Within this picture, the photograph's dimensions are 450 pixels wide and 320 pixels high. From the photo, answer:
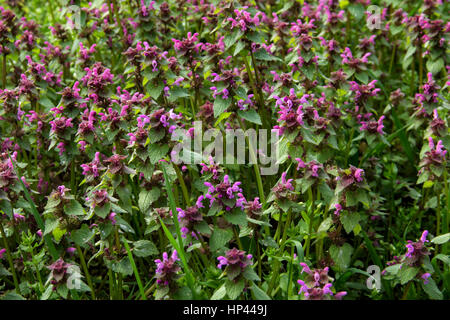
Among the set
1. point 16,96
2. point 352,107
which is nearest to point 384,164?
point 352,107

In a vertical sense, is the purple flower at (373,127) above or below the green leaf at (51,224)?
below

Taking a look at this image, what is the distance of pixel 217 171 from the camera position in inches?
107

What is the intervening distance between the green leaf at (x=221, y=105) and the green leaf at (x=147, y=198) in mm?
546

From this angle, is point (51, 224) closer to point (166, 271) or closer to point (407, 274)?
point (166, 271)

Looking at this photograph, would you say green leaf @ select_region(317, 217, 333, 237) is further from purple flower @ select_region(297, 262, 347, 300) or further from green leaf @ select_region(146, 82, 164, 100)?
green leaf @ select_region(146, 82, 164, 100)

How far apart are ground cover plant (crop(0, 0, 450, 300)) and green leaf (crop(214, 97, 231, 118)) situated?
0.03 feet

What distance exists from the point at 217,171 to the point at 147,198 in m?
0.45

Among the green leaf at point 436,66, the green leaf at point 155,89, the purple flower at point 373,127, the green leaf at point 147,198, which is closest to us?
the green leaf at point 147,198

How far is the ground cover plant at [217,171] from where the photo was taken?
2.61m

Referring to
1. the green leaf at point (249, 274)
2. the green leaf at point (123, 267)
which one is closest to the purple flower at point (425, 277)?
the green leaf at point (249, 274)

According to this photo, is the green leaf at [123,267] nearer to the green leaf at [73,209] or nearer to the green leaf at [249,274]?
the green leaf at [73,209]

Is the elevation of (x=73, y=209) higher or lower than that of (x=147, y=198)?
higher

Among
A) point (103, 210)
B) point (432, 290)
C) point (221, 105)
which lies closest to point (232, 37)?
point (221, 105)
